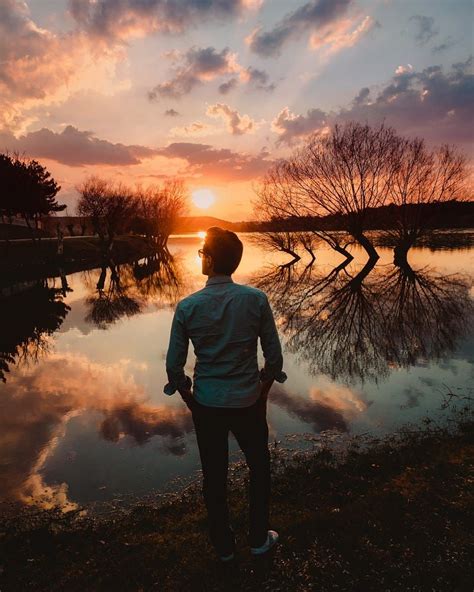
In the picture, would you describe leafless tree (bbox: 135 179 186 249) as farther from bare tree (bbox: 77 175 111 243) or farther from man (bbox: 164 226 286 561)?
man (bbox: 164 226 286 561)

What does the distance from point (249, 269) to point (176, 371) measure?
29863mm

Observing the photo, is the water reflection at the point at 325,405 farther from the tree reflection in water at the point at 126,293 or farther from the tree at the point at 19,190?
the tree at the point at 19,190

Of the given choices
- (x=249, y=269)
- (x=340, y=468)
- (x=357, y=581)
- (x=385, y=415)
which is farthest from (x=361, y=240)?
(x=357, y=581)

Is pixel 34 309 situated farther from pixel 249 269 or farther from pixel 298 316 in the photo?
pixel 249 269

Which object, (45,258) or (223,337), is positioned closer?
(223,337)

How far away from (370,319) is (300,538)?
1131 centimetres

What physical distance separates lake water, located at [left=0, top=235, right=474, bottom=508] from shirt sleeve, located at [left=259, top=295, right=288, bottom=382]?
2880 millimetres

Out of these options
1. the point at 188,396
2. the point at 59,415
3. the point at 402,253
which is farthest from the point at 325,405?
the point at 402,253

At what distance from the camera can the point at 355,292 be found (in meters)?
19.4

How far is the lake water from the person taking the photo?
5.44 meters

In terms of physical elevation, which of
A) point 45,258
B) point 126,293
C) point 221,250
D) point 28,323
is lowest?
point 28,323

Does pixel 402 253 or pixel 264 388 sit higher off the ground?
pixel 264 388

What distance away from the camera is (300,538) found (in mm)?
3385

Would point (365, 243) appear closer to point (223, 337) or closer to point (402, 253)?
point (402, 253)
